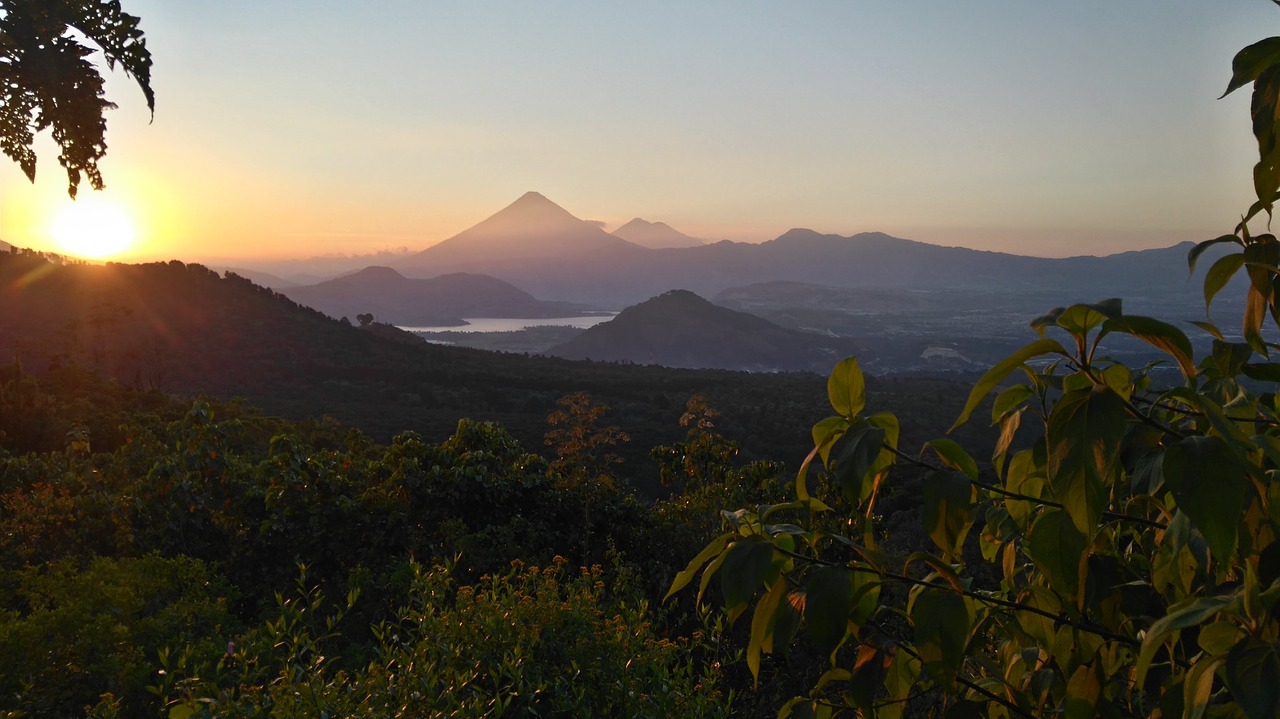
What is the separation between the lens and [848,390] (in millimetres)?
1036

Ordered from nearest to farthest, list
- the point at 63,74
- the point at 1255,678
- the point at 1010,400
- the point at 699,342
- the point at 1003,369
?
the point at 1255,678, the point at 1003,369, the point at 1010,400, the point at 63,74, the point at 699,342

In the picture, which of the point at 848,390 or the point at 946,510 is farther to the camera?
the point at 848,390

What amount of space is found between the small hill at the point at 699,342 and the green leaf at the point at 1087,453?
133 meters

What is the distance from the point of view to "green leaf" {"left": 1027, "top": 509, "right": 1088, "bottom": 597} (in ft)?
2.75

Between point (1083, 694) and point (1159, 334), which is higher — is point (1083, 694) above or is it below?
below

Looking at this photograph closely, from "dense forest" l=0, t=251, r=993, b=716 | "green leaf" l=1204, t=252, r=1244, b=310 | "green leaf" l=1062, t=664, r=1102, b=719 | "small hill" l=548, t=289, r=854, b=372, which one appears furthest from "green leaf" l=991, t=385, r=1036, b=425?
"small hill" l=548, t=289, r=854, b=372

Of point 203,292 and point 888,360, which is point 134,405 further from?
point 888,360

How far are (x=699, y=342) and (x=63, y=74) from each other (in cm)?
14422

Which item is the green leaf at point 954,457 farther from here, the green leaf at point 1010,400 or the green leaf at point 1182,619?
the green leaf at point 1182,619

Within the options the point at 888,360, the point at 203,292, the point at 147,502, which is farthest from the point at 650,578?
the point at 888,360

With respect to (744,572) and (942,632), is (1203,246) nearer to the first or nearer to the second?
(942,632)

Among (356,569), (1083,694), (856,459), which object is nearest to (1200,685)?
(1083,694)

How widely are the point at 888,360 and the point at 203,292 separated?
103m

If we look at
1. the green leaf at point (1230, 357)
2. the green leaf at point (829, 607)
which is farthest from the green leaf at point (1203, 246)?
the green leaf at point (829, 607)
